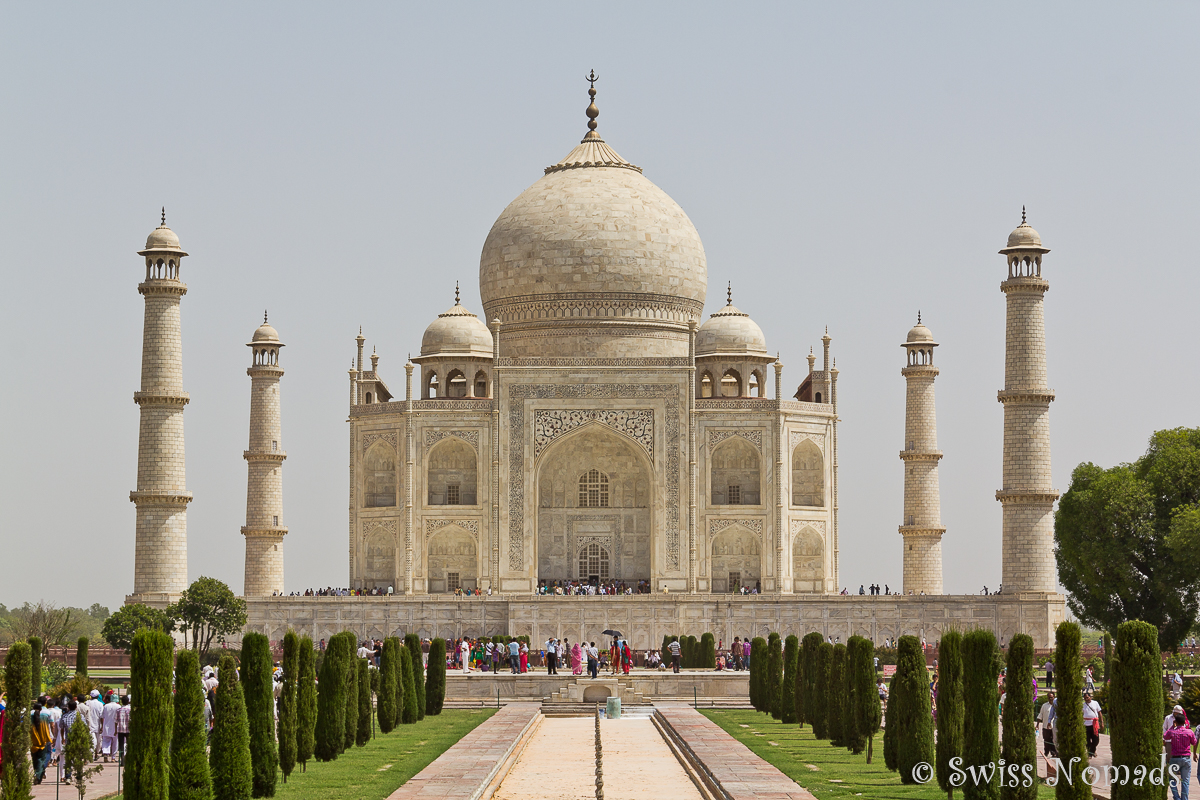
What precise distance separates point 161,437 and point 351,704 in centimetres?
1384

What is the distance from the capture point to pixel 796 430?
109 feet

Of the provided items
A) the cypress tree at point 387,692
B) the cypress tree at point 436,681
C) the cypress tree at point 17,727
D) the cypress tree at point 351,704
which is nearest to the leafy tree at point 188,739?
the cypress tree at point 17,727

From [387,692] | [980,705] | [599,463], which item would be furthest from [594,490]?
[980,705]

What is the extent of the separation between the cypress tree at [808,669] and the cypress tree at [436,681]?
194 inches

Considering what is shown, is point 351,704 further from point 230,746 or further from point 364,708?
point 230,746

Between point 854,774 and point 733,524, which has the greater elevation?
point 733,524

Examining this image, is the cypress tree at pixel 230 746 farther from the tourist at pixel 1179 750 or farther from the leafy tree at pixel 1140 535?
the leafy tree at pixel 1140 535

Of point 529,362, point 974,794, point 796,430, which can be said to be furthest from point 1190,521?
point 974,794

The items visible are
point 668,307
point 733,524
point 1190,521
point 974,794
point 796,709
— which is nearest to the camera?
point 974,794

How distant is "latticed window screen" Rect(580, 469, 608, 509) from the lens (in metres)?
A: 33.8

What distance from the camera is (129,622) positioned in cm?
2738

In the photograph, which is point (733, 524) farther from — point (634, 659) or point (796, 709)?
point (796, 709)

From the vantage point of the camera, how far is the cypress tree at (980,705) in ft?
37.9

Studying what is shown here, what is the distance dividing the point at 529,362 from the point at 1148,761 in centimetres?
2369
